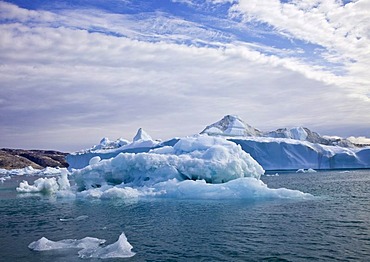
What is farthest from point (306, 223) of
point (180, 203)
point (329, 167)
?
point (329, 167)

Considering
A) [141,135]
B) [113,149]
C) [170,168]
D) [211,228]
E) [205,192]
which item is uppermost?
[141,135]

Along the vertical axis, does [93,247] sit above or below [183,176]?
below

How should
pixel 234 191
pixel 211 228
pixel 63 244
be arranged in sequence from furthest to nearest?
pixel 234 191, pixel 211 228, pixel 63 244

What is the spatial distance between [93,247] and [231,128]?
5060 cm

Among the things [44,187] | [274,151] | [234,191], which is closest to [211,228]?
[234,191]

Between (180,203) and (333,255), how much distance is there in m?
11.0

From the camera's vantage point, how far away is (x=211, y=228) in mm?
12367

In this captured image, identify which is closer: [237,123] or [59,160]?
[237,123]

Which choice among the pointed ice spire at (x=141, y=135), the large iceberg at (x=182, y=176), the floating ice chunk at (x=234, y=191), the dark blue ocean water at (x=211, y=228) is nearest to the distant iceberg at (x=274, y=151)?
the pointed ice spire at (x=141, y=135)

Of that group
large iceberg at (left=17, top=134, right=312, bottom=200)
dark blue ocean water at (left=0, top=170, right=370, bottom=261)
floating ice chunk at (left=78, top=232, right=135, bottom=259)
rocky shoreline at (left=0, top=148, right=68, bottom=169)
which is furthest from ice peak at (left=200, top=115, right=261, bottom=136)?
rocky shoreline at (left=0, top=148, right=68, bottom=169)

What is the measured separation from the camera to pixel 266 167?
165 ft

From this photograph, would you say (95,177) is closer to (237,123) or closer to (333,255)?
(333,255)

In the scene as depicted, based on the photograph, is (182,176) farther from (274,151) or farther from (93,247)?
(274,151)

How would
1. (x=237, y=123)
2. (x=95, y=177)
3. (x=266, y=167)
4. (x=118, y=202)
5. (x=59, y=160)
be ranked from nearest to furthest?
(x=118, y=202), (x=95, y=177), (x=266, y=167), (x=237, y=123), (x=59, y=160)
